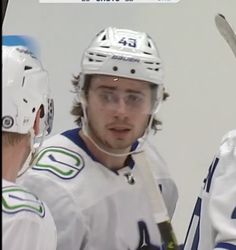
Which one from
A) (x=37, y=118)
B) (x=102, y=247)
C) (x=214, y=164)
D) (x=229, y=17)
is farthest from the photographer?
(x=229, y=17)

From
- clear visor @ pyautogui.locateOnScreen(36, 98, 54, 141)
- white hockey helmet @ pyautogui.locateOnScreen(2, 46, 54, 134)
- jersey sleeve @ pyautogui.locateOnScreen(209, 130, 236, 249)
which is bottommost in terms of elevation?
jersey sleeve @ pyautogui.locateOnScreen(209, 130, 236, 249)

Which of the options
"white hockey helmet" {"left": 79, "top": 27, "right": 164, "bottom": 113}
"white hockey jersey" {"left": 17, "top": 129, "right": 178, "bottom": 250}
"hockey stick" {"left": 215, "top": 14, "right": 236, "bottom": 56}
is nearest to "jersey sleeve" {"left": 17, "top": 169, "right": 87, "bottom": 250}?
"white hockey jersey" {"left": 17, "top": 129, "right": 178, "bottom": 250}

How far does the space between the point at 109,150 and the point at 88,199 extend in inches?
5.9

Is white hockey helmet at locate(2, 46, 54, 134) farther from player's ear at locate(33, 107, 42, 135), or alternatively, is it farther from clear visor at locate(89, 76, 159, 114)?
clear visor at locate(89, 76, 159, 114)

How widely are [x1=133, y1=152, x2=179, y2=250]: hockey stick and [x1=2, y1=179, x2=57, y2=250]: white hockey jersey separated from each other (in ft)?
1.84

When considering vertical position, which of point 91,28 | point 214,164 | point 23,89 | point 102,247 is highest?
point 91,28

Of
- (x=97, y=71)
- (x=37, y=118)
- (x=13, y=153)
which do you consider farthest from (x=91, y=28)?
(x=13, y=153)

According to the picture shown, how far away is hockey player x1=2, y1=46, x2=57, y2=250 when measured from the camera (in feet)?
3.02

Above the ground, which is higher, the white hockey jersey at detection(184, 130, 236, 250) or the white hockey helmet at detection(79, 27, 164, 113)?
the white hockey helmet at detection(79, 27, 164, 113)

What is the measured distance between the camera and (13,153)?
985mm

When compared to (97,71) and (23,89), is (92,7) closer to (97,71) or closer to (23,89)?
(97,71)

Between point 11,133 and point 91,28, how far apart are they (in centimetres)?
117

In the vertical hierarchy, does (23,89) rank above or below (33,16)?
below

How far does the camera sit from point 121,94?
1475mm
